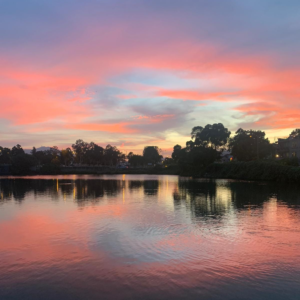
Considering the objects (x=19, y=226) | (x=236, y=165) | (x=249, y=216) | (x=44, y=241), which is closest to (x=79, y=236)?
(x=44, y=241)

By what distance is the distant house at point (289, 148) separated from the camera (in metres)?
85.5

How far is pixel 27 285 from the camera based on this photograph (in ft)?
28.3

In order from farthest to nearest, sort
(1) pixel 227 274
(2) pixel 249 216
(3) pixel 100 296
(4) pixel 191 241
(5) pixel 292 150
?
(5) pixel 292 150
(2) pixel 249 216
(4) pixel 191 241
(1) pixel 227 274
(3) pixel 100 296

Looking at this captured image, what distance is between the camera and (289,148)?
92.1 meters

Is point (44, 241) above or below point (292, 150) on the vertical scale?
below

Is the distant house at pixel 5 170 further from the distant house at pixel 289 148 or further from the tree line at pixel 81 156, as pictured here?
the distant house at pixel 289 148

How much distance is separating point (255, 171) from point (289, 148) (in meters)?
31.2

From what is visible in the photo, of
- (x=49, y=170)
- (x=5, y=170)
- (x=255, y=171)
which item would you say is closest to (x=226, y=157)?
(x=255, y=171)

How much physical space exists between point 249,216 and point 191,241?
7.97 m

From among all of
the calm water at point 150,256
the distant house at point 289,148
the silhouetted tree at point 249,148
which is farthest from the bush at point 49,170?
the calm water at point 150,256

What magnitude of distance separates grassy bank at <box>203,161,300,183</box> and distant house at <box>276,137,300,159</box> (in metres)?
17.3

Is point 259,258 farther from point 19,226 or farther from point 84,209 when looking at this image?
point 84,209

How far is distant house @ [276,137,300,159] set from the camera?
3368 inches

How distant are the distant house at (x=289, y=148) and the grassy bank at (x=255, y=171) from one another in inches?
680
